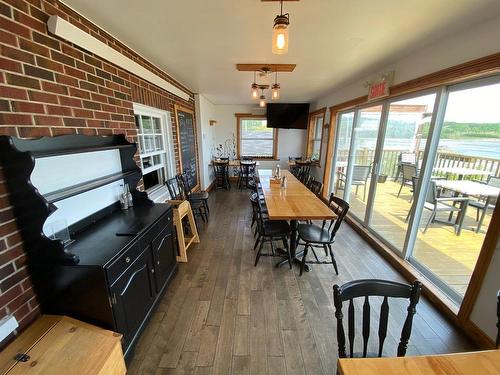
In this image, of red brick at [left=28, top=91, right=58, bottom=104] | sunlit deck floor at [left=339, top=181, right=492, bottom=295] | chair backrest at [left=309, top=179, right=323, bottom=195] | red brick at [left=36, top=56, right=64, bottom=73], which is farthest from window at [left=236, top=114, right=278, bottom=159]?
red brick at [left=28, top=91, right=58, bottom=104]

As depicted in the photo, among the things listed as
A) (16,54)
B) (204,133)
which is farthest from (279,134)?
(16,54)

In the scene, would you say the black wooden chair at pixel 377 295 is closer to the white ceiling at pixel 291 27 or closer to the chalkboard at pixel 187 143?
the white ceiling at pixel 291 27

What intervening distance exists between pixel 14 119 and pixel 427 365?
226 centimetres

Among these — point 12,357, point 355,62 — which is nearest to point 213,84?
point 355,62

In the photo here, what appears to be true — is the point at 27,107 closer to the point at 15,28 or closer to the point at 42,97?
the point at 42,97

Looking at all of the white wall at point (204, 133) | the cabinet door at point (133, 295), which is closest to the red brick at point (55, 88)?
the cabinet door at point (133, 295)

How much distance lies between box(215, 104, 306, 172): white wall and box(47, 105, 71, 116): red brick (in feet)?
18.1

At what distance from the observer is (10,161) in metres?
1.12

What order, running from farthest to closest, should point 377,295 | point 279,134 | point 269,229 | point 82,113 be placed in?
point 279,134 < point 269,229 < point 82,113 < point 377,295

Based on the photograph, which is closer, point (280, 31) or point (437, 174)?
point (280, 31)

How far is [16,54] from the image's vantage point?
1189 mm

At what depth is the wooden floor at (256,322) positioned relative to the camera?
1528mm

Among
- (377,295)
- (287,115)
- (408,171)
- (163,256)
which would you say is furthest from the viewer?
(287,115)

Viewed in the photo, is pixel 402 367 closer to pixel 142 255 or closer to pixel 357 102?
pixel 142 255
